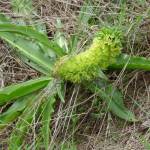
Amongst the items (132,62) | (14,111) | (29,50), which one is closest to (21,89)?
(14,111)

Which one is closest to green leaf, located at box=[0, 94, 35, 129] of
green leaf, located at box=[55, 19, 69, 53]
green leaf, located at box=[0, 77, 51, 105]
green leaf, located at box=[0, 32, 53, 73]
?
green leaf, located at box=[0, 77, 51, 105]

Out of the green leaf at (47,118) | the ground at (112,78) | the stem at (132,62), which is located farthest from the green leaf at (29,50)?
the stem at (132,62)

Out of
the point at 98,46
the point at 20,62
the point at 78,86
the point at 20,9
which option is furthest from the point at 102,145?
the point at 20,9

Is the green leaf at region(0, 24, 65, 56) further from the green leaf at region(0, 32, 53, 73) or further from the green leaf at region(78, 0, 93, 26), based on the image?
the green leaf at region(78, 0, 93, 26)

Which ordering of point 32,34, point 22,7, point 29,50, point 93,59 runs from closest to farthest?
point 93,59 → point 32,34 → point 29,50 → point 22,7

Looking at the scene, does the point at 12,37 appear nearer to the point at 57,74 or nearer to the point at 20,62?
the point at 20,62

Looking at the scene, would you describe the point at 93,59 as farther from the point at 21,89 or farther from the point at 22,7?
the point at 22,7
